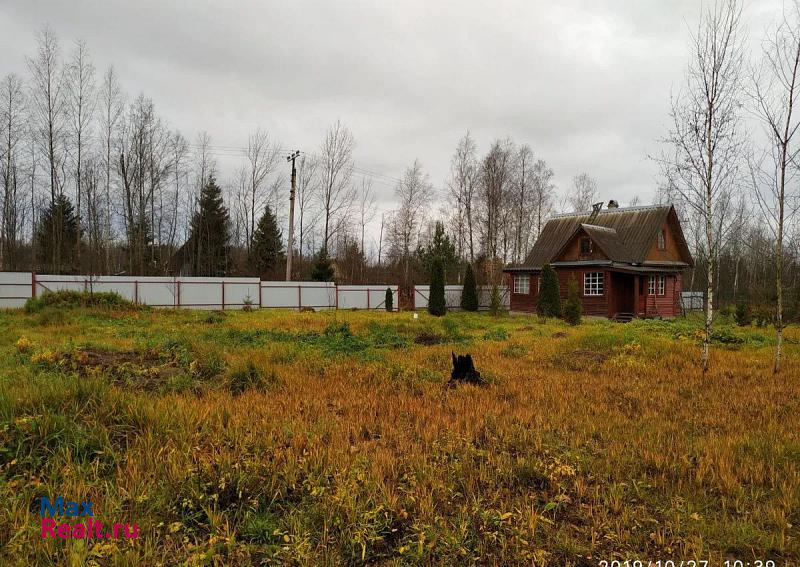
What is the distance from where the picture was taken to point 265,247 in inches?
1438

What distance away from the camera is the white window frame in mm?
24438

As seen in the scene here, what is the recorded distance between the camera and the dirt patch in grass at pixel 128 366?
5743mm

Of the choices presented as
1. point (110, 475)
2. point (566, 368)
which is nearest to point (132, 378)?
point (110, 475)

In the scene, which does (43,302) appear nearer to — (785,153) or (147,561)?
(147,561)

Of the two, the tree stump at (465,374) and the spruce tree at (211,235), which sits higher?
the spruce tree at (211,235)

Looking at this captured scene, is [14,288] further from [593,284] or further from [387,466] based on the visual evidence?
[593,284]

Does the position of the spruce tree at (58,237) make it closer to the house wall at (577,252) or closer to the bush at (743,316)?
the house wall at (577,252)

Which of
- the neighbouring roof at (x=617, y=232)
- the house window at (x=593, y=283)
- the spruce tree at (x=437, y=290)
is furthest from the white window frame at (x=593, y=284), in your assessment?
the spruce tree at (x=437, y=290)

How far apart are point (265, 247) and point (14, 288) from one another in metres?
18.3

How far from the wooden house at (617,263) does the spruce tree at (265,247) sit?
20677 millimetres

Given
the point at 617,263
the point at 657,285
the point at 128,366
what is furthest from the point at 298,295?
the point at 657,285

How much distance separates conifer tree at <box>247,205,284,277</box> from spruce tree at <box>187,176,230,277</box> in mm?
2466

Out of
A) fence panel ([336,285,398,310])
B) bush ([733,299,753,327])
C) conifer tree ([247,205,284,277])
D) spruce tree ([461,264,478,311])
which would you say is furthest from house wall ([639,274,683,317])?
conifer tree ([247,205,284,277])

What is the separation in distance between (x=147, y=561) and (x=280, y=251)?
121ft
